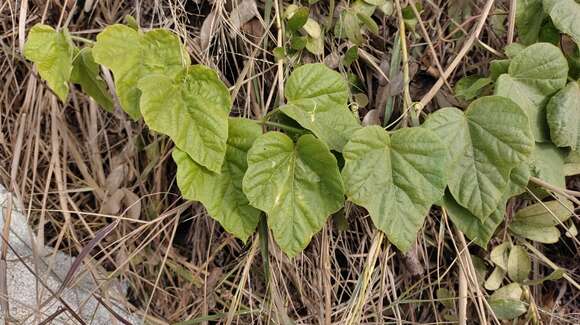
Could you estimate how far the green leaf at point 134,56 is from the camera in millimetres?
933

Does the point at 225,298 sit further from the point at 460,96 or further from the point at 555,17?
the point at 555,17

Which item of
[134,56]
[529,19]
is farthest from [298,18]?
[529,19]

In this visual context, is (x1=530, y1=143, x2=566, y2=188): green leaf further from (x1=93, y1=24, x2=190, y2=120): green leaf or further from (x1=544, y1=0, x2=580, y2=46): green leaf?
(x1=93, y1=24, x2=190, y2=120): green leaf

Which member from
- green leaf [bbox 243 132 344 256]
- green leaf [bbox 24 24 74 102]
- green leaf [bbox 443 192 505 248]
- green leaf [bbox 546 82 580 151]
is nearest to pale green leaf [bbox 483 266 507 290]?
green leaf [bbox 443 192 505 248]

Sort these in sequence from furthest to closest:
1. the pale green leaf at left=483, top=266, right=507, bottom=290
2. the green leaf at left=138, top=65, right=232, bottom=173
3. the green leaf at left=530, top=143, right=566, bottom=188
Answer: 1. the pale green leaf at left=483, top=266, right=507, bottom=290
2. the green leaf at left=530, top=143, right=566, bottom=188
3. the green leaf at left=138, top=65, right=232, bottom=173

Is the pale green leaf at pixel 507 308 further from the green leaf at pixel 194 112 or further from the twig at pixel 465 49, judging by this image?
the green leaf at pixel 194 112

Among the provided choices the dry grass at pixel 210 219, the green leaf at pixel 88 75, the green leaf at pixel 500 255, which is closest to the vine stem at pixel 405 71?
the dry grass at pixel 210 219

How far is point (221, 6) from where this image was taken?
110 cm

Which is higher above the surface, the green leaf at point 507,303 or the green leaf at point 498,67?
the green leaf at point 498,67

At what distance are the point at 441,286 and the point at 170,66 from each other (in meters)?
0.62

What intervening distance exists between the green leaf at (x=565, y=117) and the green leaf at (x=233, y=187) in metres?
0.47

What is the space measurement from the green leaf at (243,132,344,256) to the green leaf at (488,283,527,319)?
38 cm

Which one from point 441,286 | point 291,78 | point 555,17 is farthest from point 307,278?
point 555,17

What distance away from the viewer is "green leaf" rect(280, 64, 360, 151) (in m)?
0.99
